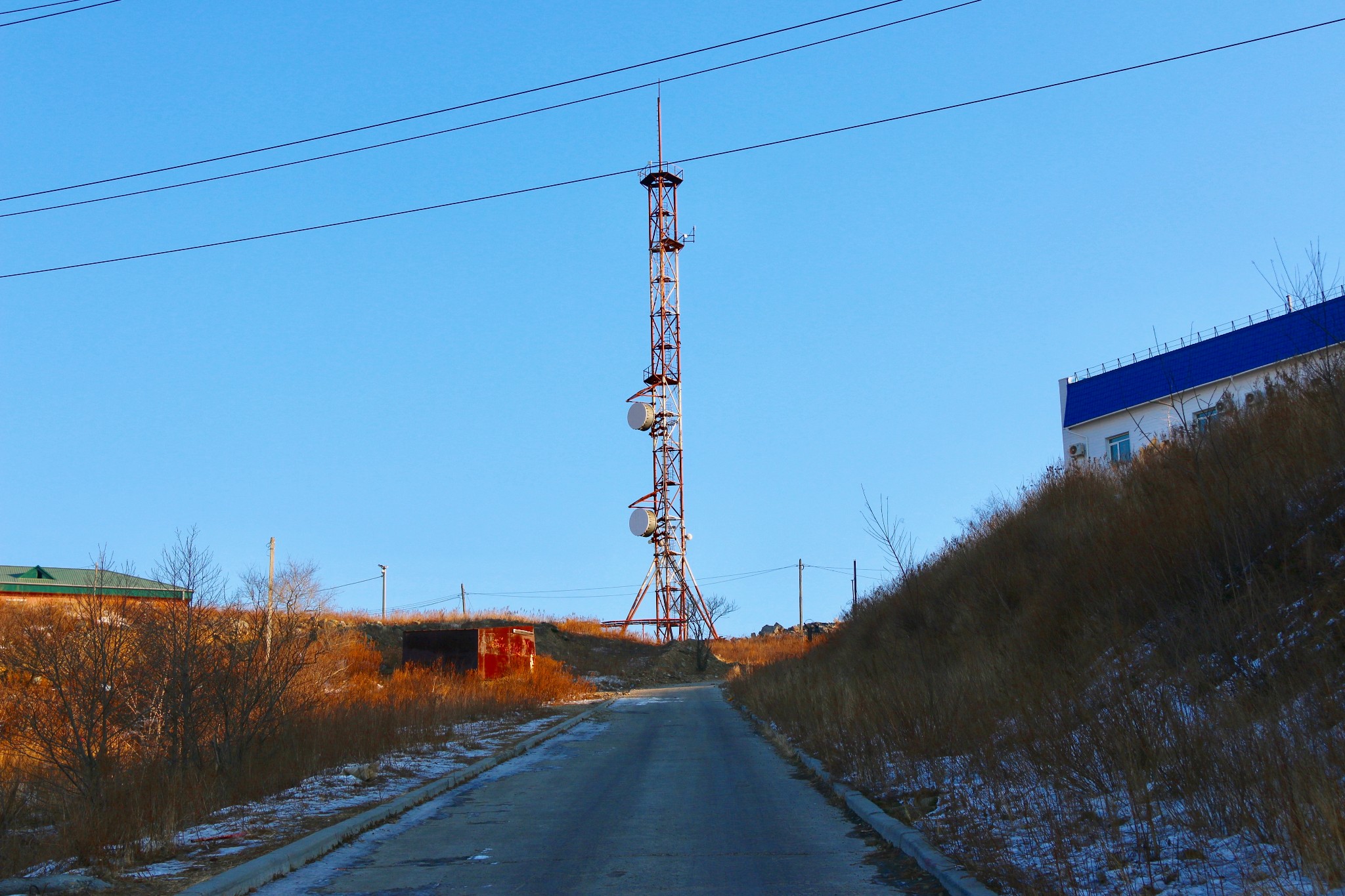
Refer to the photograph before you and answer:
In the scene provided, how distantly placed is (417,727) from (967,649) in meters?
10.00

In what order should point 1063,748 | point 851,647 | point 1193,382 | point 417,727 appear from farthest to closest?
point 1193,382
point 851,647
point 417,727
point 1063,748

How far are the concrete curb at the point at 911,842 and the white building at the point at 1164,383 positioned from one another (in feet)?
65.5

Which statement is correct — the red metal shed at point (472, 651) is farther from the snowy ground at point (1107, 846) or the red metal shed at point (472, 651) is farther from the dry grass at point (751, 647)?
the snowy ground at point (1107, 846)

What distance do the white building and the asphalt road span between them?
19358 millimetres

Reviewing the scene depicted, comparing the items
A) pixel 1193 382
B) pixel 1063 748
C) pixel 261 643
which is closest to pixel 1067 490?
pixel 1063 748

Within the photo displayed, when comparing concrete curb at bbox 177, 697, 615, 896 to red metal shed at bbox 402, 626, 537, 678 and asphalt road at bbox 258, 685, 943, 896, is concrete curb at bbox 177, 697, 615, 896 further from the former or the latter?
red metal shed at bbox 402, 626, 537, 678

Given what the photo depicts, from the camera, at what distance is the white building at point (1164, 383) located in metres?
30.7

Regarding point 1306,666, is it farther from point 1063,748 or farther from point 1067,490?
→ point 1067,490

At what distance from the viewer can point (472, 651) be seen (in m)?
36.3

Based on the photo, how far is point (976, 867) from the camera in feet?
21.3

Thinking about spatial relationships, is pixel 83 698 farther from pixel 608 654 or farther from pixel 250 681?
pixel 608 654

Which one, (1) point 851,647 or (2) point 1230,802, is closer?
(2) point 1230,802

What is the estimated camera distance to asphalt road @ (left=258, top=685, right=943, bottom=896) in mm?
7160

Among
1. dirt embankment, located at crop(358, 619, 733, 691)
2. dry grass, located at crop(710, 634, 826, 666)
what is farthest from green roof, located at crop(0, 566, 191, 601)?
dry grass, located at crop(710, 634, 826, 666)
